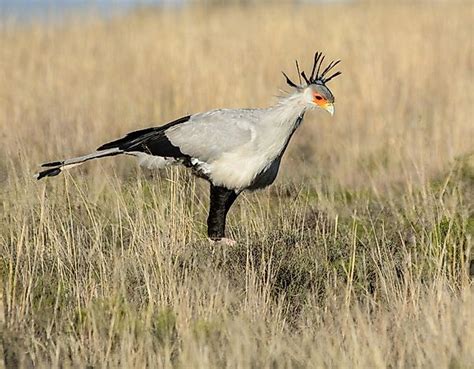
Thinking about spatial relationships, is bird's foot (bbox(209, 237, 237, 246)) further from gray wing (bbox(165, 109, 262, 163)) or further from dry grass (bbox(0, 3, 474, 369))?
gray wing (bbox(165, 109, 262, 163))

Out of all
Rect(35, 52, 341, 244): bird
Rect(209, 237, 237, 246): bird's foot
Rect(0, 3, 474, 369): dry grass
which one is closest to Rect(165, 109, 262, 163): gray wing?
Rect(35, 52, 341, 244): bird

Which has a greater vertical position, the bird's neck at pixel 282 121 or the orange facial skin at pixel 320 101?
the orange facial skin at pixel 320 101

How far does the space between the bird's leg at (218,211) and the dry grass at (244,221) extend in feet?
Result: 0.49

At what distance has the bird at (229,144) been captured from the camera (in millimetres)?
4809

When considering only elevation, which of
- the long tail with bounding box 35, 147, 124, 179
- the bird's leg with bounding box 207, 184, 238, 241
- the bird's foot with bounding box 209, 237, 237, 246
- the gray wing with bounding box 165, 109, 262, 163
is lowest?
the bird's foot with bounding box 209, 237, 237, 246

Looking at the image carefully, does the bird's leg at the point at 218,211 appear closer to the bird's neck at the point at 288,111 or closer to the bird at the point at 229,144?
the bird at the point at 229,144

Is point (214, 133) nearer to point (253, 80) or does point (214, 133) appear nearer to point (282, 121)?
point (282, 121)

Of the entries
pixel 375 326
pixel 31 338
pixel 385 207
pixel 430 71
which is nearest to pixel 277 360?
pixel 375 326

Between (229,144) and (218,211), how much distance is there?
43cm

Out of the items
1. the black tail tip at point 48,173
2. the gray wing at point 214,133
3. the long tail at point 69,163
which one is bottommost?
the black tail tip at point 48,173

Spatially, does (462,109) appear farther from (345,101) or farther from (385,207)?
(385,207)

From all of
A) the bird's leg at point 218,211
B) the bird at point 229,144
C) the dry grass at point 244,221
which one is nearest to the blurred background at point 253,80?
the dry grass at point 244,221

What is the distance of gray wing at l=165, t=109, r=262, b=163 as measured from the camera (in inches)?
191

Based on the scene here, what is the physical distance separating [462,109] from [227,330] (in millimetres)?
5051
